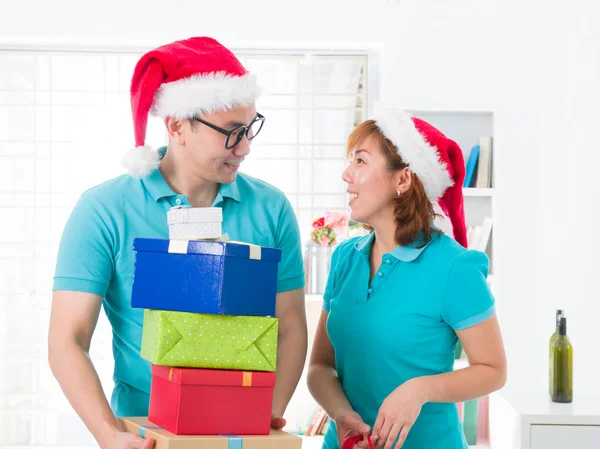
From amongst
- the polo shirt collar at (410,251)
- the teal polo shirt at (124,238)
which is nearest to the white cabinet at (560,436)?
the polo shirt collar at (410,251)

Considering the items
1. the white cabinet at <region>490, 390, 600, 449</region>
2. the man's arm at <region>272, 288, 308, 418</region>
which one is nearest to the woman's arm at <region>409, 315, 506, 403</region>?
the man's arm at <region>272, 288, 308, 418</region>

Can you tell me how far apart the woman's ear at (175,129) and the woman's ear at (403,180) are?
1.68ft

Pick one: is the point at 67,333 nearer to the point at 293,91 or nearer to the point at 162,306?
the point at 162,306

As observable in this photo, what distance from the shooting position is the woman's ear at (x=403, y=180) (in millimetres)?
1789

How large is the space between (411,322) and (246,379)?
47 centimetres

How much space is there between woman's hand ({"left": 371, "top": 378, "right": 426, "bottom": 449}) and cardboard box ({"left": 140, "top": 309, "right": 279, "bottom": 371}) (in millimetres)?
287

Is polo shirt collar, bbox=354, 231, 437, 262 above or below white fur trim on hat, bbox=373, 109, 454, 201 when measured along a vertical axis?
below

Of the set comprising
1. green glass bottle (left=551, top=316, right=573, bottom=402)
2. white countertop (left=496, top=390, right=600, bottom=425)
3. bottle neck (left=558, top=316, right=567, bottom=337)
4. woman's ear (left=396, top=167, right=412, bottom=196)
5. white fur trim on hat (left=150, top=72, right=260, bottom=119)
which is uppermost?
white fur trim on hat (left=150, top=72, right=260, bottom=119)

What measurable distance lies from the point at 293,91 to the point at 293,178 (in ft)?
1.51

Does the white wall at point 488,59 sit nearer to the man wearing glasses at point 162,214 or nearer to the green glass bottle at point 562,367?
the green glass bottle at point 562,367

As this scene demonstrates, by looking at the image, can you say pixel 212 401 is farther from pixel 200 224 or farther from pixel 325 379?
pixel 325 379

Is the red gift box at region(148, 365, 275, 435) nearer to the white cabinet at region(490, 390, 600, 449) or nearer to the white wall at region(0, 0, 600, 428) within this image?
the white cabinet at region(490, 390, 600, 449)

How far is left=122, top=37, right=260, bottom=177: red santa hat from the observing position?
5.39 feet

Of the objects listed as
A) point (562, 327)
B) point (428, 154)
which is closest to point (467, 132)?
point (562, 327)
